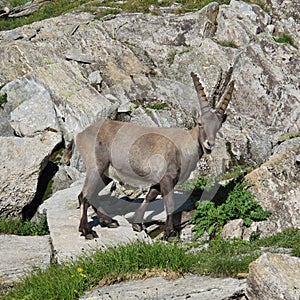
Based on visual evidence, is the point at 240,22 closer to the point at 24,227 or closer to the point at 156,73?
the point at 156,73

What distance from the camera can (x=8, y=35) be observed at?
17969 mm

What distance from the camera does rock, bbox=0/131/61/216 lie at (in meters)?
11.7

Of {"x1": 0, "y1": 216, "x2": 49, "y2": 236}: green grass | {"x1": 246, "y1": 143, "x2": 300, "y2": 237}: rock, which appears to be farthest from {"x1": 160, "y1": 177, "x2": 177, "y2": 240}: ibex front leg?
{"x1": 0, "y1": 216, "x2": 49, "y2": 236}: green grass

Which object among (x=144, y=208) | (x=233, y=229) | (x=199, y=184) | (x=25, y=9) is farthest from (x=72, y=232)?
(x=25, y=9)

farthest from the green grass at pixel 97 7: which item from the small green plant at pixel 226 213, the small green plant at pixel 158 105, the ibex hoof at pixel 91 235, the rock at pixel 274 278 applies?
the rock at pixel 274 278

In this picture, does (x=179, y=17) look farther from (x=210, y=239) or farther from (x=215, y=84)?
(x=210, y=239)

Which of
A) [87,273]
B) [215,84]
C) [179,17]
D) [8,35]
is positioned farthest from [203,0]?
[87,273]

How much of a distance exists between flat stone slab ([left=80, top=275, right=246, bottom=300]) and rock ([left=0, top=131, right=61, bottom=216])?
18.2 feet

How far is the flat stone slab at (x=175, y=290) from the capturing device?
6.36 m

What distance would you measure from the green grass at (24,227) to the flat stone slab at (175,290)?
15.0 feet

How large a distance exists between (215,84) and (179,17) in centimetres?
347

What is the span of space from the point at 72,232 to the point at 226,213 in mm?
3155

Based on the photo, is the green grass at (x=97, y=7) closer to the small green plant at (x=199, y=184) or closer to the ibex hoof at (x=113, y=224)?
the small green plant at (x=199, y=184)

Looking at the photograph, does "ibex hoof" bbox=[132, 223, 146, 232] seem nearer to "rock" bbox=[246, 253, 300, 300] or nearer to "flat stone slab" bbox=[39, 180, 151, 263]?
"flat stone slab" bbox=[39, 180, 151, 263]
